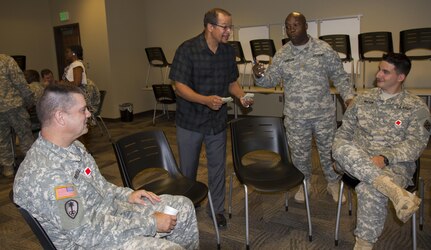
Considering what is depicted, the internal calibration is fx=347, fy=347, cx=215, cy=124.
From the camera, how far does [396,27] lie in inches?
221

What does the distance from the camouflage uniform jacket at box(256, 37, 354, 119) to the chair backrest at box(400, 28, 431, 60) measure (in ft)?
9.37

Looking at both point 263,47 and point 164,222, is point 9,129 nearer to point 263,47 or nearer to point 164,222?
point 164,222

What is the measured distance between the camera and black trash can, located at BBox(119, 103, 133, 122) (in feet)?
24.4

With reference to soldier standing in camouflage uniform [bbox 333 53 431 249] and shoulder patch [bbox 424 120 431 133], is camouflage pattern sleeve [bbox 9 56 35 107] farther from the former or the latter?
shoulder patch [bbox 424 120 431 133]

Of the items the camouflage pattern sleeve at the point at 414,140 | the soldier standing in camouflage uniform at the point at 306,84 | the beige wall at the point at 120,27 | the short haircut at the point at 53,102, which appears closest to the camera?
the short haircut at the point at 53,102

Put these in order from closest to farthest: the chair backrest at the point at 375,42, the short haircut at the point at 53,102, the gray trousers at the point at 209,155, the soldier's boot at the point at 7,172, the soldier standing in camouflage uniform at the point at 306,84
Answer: the short haircut at the point at 53,102 < the gray trousers at the point at 209,155 < the soldier standing in camouflage uniform at the point at 306,84 < the soldier's boot at the point at 7,172 < the chair backrest at the point at 375,42

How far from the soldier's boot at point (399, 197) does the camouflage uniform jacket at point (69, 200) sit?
128 cm

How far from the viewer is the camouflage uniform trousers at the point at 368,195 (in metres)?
2.06

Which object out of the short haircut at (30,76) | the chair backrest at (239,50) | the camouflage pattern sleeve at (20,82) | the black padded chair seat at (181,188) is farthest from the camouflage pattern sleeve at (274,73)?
the chair backrest at (239,50)

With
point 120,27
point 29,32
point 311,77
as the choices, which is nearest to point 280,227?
point 311,77

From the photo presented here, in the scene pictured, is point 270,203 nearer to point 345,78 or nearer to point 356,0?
point 345,78

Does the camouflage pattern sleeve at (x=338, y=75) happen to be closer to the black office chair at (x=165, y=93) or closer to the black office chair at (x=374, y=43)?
the black office chair at (x=374, y=43)

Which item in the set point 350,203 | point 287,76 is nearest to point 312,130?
point 287,76

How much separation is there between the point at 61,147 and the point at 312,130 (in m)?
2.04
